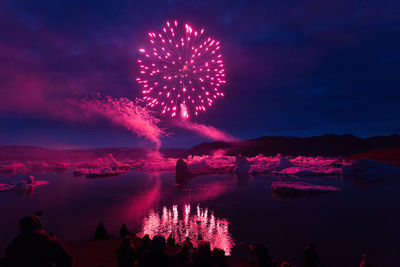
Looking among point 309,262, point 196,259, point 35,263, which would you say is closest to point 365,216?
point 309,262

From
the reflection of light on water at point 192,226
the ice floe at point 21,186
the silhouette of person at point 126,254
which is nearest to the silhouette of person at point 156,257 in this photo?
the silhouette of person at point 126,254

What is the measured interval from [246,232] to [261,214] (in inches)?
436

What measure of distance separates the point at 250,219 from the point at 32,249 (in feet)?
120

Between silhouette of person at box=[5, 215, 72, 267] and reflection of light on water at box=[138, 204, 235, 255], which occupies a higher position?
silhouette of person at box=[5, 215, 72, 267]

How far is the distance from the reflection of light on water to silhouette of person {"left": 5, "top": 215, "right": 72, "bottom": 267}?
2218cm

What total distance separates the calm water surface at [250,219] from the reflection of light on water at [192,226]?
0.45ft

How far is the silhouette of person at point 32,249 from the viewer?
Answer: 5609mm

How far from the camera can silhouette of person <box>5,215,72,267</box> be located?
561cm

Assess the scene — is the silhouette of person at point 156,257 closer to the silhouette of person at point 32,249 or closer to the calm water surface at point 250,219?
the silhouette of person at point 32,249

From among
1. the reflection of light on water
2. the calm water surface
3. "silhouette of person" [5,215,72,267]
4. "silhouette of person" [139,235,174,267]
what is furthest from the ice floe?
"silhouette of person" [139,235,174,267]

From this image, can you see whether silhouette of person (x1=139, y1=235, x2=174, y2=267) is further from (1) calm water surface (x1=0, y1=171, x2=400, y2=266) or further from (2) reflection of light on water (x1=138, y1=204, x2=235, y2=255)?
(1) calm water surface (x1=0, y1=171, x2=400, y2=266)

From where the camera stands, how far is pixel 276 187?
6162cm

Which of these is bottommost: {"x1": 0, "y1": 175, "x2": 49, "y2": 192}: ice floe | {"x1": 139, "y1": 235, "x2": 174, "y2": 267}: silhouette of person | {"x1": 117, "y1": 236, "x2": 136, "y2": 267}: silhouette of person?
{"x1": 0, "y1": 175, "x2": 49, "y2": 192}: ice floe

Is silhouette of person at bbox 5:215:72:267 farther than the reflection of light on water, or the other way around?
the reflection of light on water
